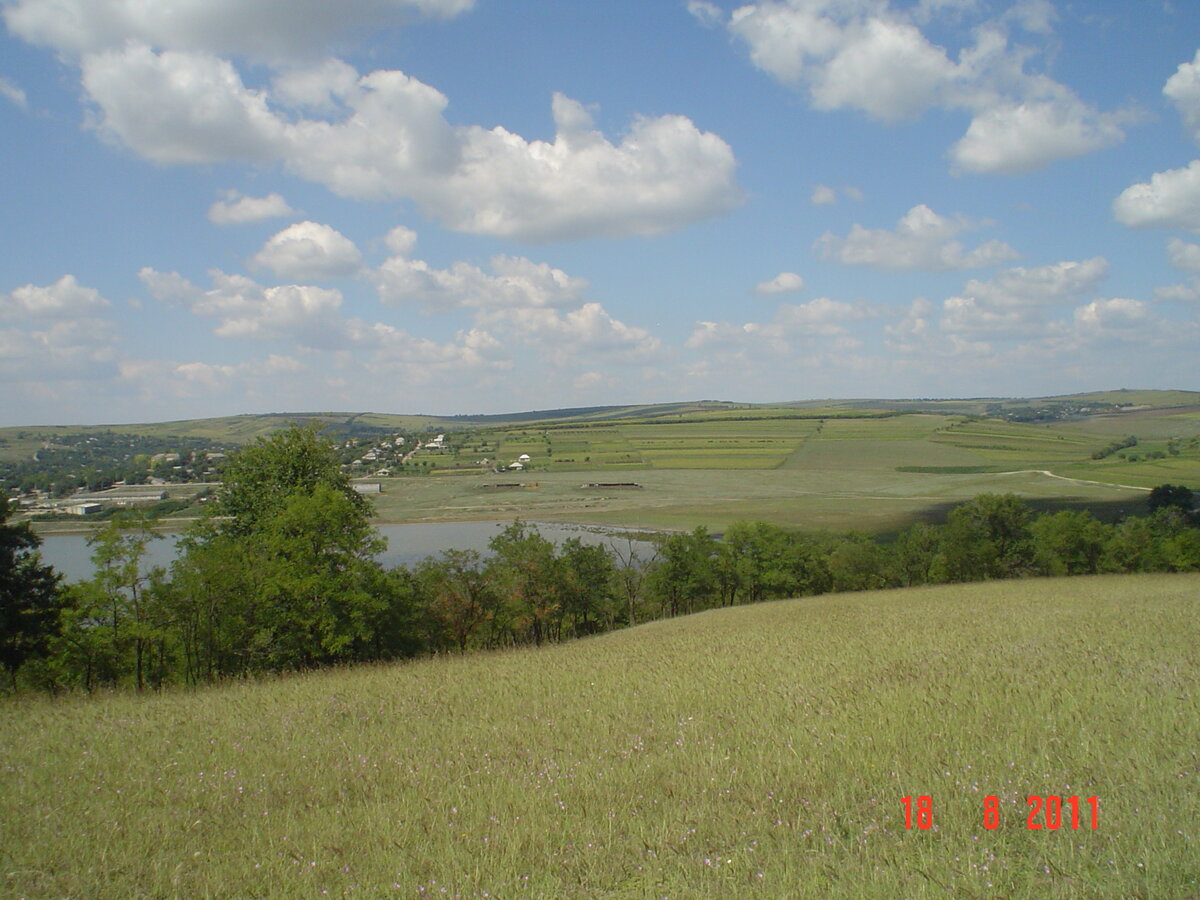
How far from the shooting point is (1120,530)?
59844 millimetres

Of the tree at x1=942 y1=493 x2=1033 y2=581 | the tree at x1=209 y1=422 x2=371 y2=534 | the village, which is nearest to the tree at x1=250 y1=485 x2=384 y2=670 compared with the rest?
the tree at x1=209 y1=422 x2=371 y2=534

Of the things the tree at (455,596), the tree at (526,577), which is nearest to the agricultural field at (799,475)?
the tree at (526,577)

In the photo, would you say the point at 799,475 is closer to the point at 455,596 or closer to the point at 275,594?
the point at 455,596

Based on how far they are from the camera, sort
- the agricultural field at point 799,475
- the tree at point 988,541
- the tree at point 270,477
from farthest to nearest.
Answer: the agricultural field at point 799,475, the tree at point 988,541, the tree at point 270,477

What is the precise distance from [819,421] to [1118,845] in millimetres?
167633

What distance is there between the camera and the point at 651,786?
582 centimetres

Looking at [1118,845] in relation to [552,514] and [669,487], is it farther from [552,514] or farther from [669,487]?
[669,487]

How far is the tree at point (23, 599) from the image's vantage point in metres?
18.4

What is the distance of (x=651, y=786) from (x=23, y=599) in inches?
824

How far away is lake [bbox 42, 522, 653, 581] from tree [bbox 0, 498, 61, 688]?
2838 cm

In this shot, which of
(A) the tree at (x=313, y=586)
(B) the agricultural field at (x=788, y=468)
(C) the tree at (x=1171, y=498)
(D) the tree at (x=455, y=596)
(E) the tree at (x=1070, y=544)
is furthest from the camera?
(B) the agricultural field at (x=788, y=468)
